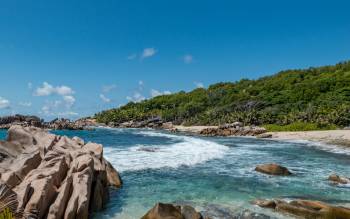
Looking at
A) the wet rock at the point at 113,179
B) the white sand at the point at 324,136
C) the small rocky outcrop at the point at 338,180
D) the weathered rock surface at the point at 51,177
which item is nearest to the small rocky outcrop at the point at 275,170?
the small rocky outcrop at the point at 338,180

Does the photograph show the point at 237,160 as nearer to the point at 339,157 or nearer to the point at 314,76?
the point at 339,157

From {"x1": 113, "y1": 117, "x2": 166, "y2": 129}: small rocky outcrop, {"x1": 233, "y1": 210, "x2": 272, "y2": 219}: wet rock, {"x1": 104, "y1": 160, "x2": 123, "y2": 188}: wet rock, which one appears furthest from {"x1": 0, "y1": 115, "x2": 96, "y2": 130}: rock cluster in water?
{"x1": 233, "y1": 210, "x2": 272, "y2": 219}: wet rock

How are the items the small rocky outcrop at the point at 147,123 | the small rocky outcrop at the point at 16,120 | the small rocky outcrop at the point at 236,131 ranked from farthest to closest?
the small rocky outcrop at the point at 147,123, the small rocky outcrop at the point at 16,120, the small rocky outcrop at the point at 236,131

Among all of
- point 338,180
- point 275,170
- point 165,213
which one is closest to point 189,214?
point 165,213

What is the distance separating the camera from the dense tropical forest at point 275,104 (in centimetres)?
10044

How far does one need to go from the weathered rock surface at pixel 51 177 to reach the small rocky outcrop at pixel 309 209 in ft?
31.4

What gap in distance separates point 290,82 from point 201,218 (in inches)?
6217

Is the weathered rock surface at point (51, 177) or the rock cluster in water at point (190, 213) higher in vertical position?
the weathered rock surface at point (51, 177)

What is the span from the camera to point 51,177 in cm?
1803

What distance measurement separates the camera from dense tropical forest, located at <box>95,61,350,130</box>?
330 ft

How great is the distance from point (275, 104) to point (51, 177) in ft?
413

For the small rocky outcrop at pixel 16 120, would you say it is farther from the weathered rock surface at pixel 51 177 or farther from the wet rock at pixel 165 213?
the wet rock at pixel 165 213

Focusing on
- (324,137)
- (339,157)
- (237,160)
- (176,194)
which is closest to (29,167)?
(176,194)

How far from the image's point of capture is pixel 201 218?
17.2 m
